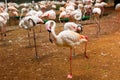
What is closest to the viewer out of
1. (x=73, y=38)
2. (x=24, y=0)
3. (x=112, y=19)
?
(x=73, y=38)

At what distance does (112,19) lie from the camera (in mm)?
13133

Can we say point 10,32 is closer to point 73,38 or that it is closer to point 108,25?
point 108,25

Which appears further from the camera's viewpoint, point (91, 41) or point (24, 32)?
point (24, 32)

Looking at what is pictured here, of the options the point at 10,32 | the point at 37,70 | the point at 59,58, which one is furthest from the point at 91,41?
the point at 10,32

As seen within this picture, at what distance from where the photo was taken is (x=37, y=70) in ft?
23.5

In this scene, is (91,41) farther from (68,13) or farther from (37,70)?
(37,70)

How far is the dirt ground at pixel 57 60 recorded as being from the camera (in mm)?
6770

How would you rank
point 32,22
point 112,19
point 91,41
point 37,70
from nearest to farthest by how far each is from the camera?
point 37,70 < point 32,22 < point 91,41 < point 112,19

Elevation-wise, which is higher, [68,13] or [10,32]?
[68,13]

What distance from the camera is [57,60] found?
25.4 ft

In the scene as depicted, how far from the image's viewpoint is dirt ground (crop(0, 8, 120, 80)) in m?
6.77

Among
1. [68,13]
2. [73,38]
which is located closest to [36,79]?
[73,38]

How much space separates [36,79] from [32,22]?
2.25 metres

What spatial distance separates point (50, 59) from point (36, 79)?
129 centimetres
